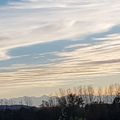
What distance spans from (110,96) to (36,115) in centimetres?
3245

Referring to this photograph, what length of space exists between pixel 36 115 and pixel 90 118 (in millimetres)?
20738

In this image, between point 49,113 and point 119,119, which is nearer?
point 119,119

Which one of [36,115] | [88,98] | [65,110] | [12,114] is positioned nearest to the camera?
[65,110]

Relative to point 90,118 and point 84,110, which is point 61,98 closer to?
point 84,110

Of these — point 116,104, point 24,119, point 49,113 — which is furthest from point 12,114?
point 116,104

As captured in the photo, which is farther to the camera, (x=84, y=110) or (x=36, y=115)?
(x=36, y=115)

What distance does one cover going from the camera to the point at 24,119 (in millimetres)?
113562

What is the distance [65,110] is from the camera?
4208 inches

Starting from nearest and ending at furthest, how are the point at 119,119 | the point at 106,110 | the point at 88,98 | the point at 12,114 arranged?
the point at 119,119 < the point at 106,110 < the point at 12,114 < the point at 88,98

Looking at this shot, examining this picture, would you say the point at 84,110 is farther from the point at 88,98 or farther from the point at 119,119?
the point at 88,98

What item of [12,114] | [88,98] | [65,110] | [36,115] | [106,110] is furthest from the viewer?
[88,98]

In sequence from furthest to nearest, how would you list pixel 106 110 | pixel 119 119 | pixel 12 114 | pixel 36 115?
pixel 12 114, pixel 36 115, pixel 106 110, pixel 119 119

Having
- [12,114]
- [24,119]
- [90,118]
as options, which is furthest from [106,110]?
[12,114]

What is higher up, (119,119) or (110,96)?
(110,96)
